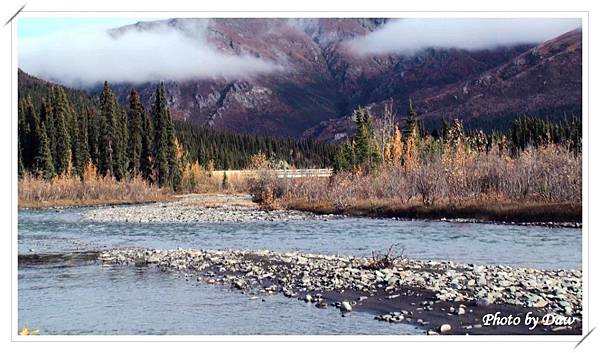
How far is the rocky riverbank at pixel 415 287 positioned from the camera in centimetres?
1034

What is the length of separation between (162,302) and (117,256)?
22.1ft

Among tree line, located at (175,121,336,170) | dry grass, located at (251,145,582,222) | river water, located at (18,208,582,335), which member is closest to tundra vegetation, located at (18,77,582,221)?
dry grass, located at (251,145,582,222)

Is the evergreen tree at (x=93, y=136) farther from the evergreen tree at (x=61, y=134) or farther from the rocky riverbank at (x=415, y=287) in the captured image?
the rocky riverbank at (x=415, y=287)

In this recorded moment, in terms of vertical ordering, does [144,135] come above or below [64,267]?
above

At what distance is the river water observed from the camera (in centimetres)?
1088

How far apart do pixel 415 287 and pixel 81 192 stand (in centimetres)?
4632

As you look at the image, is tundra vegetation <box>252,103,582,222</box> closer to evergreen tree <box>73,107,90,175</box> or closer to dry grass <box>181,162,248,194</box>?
dry grass <box>181,162,248,194</box>

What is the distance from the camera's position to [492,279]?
13.2m

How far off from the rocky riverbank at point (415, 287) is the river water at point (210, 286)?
60cm

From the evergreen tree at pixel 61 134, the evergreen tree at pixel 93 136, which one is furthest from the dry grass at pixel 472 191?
the evergreen tree at pixel 93 136

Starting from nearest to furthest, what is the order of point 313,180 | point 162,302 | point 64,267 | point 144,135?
point 162,302, point 64,267, point 313,180, point 144,135

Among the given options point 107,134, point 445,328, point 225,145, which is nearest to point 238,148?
point 225,145
